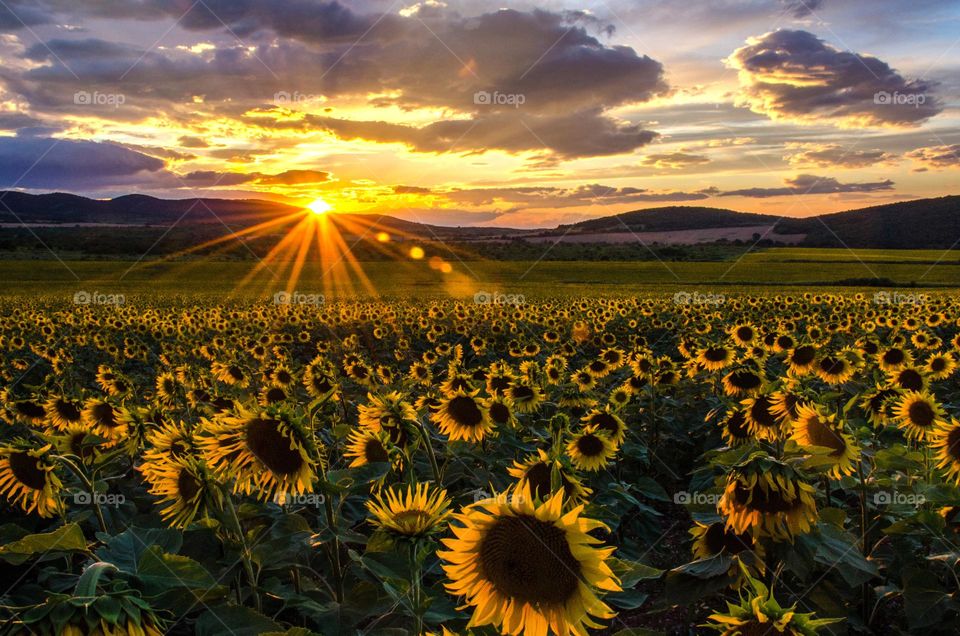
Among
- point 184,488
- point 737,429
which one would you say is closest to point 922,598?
point 737,429

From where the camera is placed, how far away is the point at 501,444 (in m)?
6.02

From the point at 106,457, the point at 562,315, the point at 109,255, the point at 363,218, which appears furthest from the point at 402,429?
the point at 363,218

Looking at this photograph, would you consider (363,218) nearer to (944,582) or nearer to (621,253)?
(621,253)

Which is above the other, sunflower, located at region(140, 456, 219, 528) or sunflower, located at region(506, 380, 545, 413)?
sunflower, located at region(140, 456, 219, 528)

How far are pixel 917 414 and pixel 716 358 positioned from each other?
14.3 ft

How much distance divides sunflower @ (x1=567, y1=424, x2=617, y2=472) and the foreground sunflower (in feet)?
11.5

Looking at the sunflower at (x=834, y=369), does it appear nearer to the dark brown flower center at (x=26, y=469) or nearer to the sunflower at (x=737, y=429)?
the sunflower at (x=737, y=429)

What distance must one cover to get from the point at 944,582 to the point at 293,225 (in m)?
152

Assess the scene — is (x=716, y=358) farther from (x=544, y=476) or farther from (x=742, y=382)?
(x=544, y=476)

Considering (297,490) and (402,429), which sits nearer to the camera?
(297,490)

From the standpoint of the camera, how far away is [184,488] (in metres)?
3.21

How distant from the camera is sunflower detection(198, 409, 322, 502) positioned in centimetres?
313
